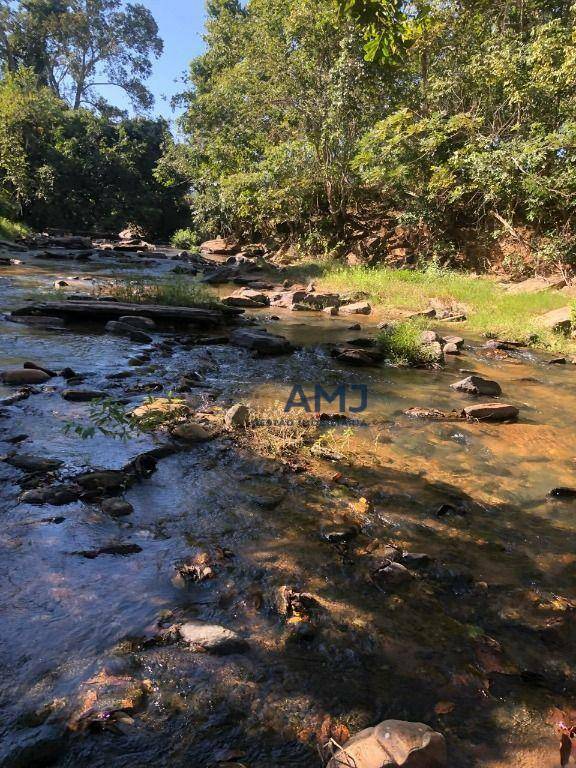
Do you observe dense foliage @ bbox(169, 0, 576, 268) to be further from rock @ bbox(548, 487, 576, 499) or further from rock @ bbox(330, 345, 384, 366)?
rock @ bbox(548, 487, 576, 499)

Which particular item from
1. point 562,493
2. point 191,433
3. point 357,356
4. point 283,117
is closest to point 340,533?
point 191,433

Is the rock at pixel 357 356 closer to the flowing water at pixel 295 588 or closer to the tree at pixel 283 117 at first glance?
the flowing water at pixel 295 588

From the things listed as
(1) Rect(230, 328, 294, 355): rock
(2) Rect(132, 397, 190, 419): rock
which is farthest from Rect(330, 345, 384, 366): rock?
(2) Rect(132, 397, 190, 419): rock

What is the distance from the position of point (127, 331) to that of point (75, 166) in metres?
30.8

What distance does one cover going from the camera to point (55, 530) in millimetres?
2902

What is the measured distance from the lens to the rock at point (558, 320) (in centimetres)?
1030

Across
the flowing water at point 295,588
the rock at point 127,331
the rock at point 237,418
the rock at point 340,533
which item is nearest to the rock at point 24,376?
the flowing water at point 295,588

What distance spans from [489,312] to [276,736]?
39.9 feet

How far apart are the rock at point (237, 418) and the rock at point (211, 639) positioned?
2487 mm

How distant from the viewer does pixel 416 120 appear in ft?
59.0

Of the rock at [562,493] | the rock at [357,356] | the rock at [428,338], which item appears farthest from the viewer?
the rock at [428,338]

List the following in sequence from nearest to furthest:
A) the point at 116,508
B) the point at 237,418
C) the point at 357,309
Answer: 1. the point at 116,508
2. the point at 237,418
3. the point at 357,309

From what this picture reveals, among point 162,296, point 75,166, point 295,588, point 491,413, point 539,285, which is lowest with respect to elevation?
point 295,588

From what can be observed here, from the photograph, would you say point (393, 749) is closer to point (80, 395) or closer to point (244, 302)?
point (80, 395)
